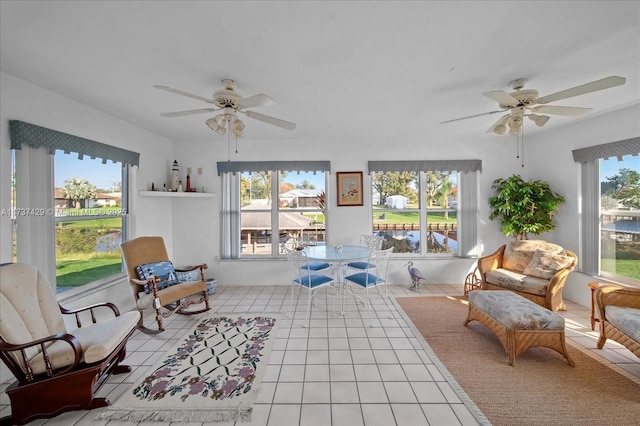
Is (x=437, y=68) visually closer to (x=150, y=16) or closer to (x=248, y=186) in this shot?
(x=150, y=16)

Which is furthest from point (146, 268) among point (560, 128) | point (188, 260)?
point (560, 128)

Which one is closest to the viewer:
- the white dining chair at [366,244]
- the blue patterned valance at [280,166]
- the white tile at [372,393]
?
the white tile at [372,393]

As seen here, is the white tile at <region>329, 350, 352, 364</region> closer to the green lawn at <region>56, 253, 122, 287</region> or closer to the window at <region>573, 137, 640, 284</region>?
the green lawn at <region>56, 253, 122, 287</region>

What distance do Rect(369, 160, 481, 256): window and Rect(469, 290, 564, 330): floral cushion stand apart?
1914 mm

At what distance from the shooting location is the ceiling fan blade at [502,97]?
206 centimetres

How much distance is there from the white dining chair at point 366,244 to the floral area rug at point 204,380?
154 centimetres

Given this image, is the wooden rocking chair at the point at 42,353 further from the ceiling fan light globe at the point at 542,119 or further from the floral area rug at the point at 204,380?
the ceiling fan light globe at the point at 542,119

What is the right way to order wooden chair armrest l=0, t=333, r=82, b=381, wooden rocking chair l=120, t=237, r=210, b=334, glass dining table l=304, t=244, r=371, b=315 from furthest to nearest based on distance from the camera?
glass dining table l=304, t=244, r=371, b=315, wooden rocking chair l=120, t=237, r=210, b=334, wooden chair armrest l=0, t=333, r=82, b=381

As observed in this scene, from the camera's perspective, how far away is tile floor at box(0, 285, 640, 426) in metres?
1.72

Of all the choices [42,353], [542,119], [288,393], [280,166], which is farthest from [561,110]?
[42,353]

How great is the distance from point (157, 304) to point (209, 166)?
7.91 ft

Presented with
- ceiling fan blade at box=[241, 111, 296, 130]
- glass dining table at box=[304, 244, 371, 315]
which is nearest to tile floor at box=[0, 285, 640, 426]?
glass dining table at box=[304, 244, 371, 315]

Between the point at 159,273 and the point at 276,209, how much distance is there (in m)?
2.00

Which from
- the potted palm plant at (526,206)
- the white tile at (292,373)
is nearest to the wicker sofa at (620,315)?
the potted palm plant at (526,206)
